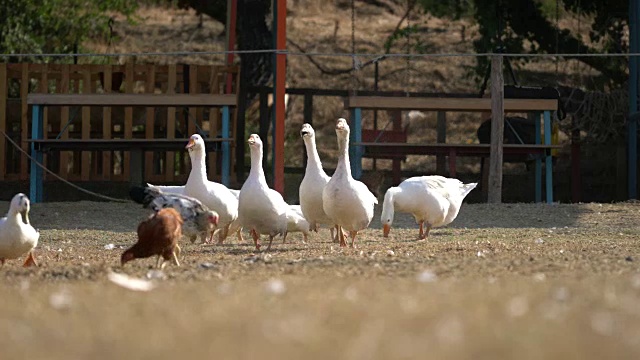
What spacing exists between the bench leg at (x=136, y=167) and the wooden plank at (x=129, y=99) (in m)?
0.99

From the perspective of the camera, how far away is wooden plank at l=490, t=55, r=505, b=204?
760 inches

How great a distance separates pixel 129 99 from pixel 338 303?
42.1 feet

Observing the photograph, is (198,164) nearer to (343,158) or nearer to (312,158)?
(312,158)

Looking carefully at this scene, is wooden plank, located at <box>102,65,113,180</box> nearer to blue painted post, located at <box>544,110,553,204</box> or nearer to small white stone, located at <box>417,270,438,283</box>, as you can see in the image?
blue painted post, located at <box>544,110,553,204</box>

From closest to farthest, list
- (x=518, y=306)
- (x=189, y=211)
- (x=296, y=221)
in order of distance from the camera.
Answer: (x=518, y=306), (x=189, y=211), (x=296, y=221)

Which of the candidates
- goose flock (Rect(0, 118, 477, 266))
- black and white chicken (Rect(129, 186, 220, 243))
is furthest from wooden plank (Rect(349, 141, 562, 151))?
black and white chicken (Rect(129, 186, 220, 243))

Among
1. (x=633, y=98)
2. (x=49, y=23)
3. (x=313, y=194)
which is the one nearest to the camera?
(x=313, y=194)

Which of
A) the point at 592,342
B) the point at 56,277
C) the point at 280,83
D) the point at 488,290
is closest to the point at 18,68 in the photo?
the point at 280,83

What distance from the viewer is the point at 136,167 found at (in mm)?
19953

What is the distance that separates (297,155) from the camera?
97.8ft

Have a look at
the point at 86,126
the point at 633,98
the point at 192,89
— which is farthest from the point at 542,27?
the point at 86,126

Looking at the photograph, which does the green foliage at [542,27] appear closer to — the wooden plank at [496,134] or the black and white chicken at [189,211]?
the wooden plank at [496,134]

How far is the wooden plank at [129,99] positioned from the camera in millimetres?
19344

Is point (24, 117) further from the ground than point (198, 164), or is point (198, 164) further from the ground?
point (24, 117)
